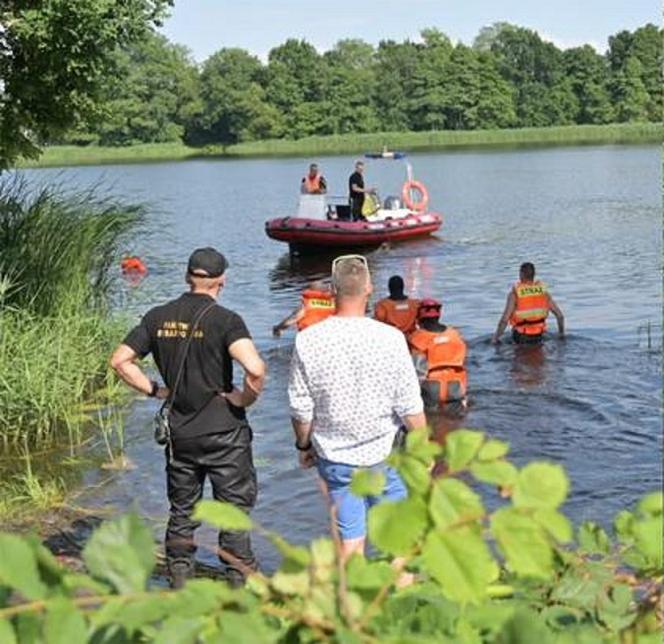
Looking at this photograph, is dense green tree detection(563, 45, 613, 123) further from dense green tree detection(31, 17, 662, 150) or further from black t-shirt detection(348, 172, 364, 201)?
black t-shirt detection(348, 172, 364, 201)

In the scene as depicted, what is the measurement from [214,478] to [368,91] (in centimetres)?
9891

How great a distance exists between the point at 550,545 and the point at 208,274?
411 centimetres

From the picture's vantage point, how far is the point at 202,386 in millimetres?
5609

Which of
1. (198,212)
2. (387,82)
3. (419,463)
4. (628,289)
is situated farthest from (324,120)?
(419,463)

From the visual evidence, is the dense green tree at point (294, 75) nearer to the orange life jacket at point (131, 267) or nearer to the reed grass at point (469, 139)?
the reed grass at point (469, 139)

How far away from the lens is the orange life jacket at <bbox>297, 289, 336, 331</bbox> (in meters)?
11.5

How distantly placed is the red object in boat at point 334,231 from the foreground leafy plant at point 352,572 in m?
24.5

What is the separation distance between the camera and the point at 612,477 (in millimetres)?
8820

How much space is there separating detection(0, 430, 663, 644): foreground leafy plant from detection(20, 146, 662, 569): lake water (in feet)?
1.06

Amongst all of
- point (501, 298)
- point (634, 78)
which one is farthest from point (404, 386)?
point (634, 78)

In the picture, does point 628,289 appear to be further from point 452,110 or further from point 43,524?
point 452,110

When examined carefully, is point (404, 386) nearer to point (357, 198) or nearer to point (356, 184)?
point (356, 184)

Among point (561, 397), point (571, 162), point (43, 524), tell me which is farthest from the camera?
point (571, 162)

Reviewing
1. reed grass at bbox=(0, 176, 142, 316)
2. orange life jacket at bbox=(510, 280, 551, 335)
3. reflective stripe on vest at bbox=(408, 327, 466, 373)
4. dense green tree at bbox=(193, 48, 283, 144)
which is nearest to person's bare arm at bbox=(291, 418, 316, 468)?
reflective stripe on vest at bbox=(408, 327, 466, 373)
